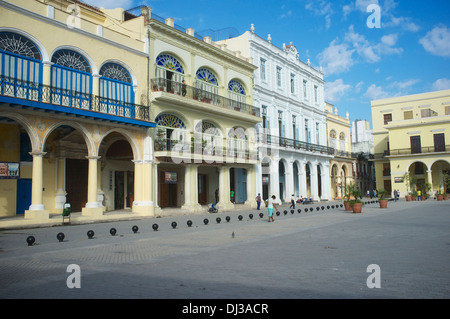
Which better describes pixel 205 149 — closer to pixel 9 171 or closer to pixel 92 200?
pixel 92 200

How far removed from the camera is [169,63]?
23703 mm

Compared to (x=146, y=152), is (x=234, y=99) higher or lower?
higher

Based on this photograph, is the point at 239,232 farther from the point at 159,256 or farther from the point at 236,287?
the point at 236,287

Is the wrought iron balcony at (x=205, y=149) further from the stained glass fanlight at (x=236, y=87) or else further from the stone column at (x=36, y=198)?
the stone column at (x=36, y=198)

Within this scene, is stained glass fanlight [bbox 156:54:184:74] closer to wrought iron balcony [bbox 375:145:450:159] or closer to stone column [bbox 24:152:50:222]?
stone column [bbox 24:152:50:222]

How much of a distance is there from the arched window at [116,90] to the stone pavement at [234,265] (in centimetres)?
875

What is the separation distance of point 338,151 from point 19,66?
38.3 metres

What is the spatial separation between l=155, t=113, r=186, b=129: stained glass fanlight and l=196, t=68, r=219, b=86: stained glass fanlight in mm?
3591

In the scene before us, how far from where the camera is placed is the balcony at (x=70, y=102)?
15227 mm

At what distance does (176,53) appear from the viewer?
2380cm

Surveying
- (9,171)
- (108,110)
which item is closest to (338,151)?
(108,110)

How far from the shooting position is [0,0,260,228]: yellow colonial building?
1625 cm

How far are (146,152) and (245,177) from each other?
43.8 feet
